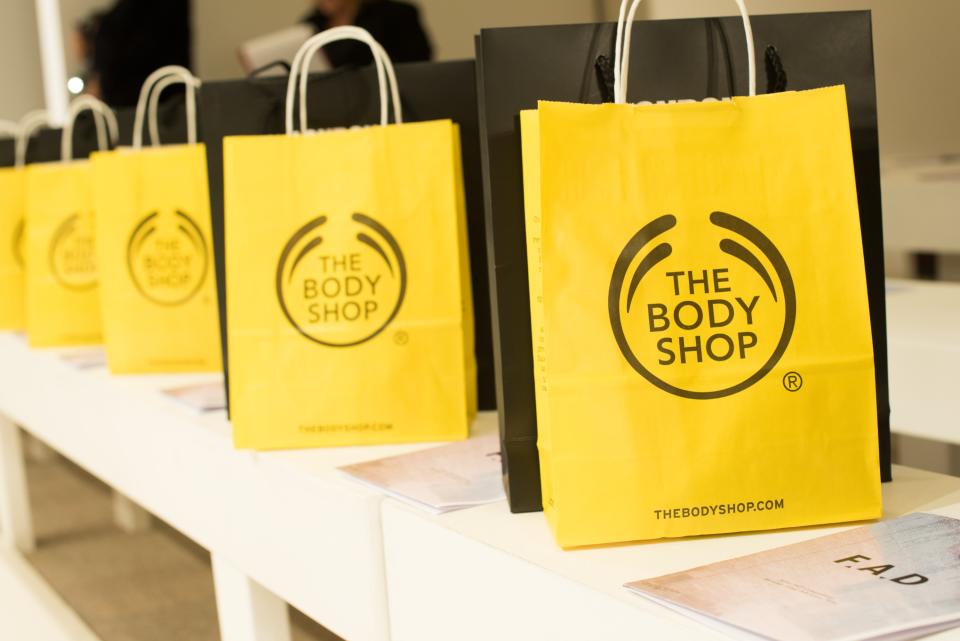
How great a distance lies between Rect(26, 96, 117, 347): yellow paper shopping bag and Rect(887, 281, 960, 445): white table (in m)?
1.13

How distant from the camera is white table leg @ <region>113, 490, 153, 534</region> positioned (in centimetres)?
215

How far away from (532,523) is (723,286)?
0.65 feet

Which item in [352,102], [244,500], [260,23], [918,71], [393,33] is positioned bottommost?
[244,500]

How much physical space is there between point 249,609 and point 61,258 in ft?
2.80

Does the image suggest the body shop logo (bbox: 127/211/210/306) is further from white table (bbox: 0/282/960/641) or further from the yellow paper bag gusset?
the yellow paper bag gusset

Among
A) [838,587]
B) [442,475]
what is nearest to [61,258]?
[442,475]

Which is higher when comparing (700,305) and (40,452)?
(700,305)

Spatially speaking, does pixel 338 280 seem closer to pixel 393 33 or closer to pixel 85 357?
pixel 85 357

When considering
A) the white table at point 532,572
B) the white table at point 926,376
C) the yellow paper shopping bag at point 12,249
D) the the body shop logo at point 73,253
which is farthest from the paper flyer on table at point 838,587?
the yellow paper shopping bag at point 12,249

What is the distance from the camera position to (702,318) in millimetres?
659

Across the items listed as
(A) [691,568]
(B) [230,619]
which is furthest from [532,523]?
(B) [230,619]

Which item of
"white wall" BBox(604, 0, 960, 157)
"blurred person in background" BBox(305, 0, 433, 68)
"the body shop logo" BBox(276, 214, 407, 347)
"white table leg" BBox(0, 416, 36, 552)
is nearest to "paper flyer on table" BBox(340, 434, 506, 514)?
"the body shop logo" BBox(276, 214, 407, 347)

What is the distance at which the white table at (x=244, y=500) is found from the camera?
812 mm

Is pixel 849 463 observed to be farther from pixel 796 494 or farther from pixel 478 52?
pixel 478 52
